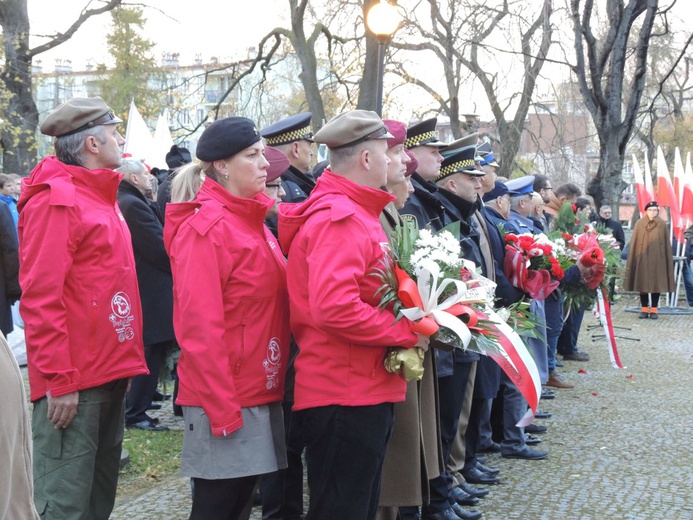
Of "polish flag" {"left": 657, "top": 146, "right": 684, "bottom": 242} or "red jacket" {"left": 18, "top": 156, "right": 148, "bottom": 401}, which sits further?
"polish flag" {"left": 657, "top": 146, "right": 684, "bottom": 242}

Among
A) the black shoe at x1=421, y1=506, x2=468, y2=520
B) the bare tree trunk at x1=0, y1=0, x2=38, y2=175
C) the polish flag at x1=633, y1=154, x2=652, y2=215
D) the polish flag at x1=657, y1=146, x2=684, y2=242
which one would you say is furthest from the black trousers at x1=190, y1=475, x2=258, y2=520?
the bare tree trunk at x1=0, y1=0, x2=38, y2=175

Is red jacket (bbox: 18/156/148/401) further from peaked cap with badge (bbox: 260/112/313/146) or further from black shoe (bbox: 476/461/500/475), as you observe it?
black shoe (bbox: 476/461/500/475)

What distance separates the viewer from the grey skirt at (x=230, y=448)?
3.49 m

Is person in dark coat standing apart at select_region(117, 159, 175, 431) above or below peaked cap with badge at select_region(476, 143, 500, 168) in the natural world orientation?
below

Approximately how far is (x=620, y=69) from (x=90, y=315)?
52.0ft

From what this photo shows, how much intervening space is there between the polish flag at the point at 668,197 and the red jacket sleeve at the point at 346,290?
15893mm

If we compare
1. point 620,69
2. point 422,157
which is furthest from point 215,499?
point 620,69

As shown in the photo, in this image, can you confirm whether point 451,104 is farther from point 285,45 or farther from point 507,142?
point 285,45

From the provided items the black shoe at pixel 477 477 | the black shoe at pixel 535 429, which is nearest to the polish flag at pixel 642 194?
the black shoe at pixel 535 429

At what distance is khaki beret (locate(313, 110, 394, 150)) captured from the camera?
12.7 ft

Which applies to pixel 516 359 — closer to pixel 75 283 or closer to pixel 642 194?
pixel 75 283

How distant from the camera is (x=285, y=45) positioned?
68.5 feet

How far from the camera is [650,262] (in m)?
17.0

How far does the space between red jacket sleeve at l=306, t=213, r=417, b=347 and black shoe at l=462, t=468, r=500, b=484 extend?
2925 mm
